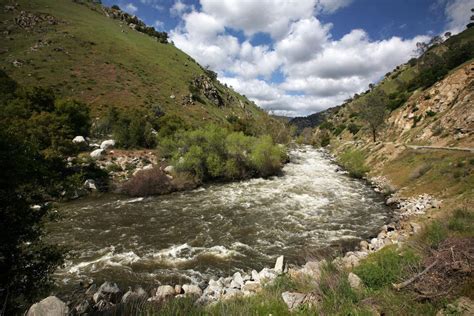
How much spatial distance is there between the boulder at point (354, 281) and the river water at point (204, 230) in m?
6.42

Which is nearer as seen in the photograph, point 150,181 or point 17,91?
point 150,181

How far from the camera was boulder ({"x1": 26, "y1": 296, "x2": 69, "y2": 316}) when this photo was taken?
613cm

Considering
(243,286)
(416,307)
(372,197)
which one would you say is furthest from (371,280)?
(372,197)

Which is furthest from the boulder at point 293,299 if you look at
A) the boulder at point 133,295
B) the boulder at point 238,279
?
the boulder at point 133,295

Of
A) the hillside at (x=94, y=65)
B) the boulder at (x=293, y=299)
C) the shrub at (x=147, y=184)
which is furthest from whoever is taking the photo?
the hillside at (x=94, y=65)

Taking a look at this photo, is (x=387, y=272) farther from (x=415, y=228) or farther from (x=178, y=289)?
(x=415, y=228)

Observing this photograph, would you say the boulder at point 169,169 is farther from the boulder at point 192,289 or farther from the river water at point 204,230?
the boulder at point 192,289

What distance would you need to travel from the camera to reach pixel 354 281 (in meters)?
7.68

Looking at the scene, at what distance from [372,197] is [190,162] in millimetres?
21686

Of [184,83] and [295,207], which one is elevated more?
[184,83]

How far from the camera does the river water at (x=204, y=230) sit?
47.7 ft

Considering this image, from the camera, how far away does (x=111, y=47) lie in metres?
83.1

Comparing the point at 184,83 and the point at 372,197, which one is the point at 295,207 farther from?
the point at 184,83

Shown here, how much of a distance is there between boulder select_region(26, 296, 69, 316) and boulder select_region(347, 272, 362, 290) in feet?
25.1
